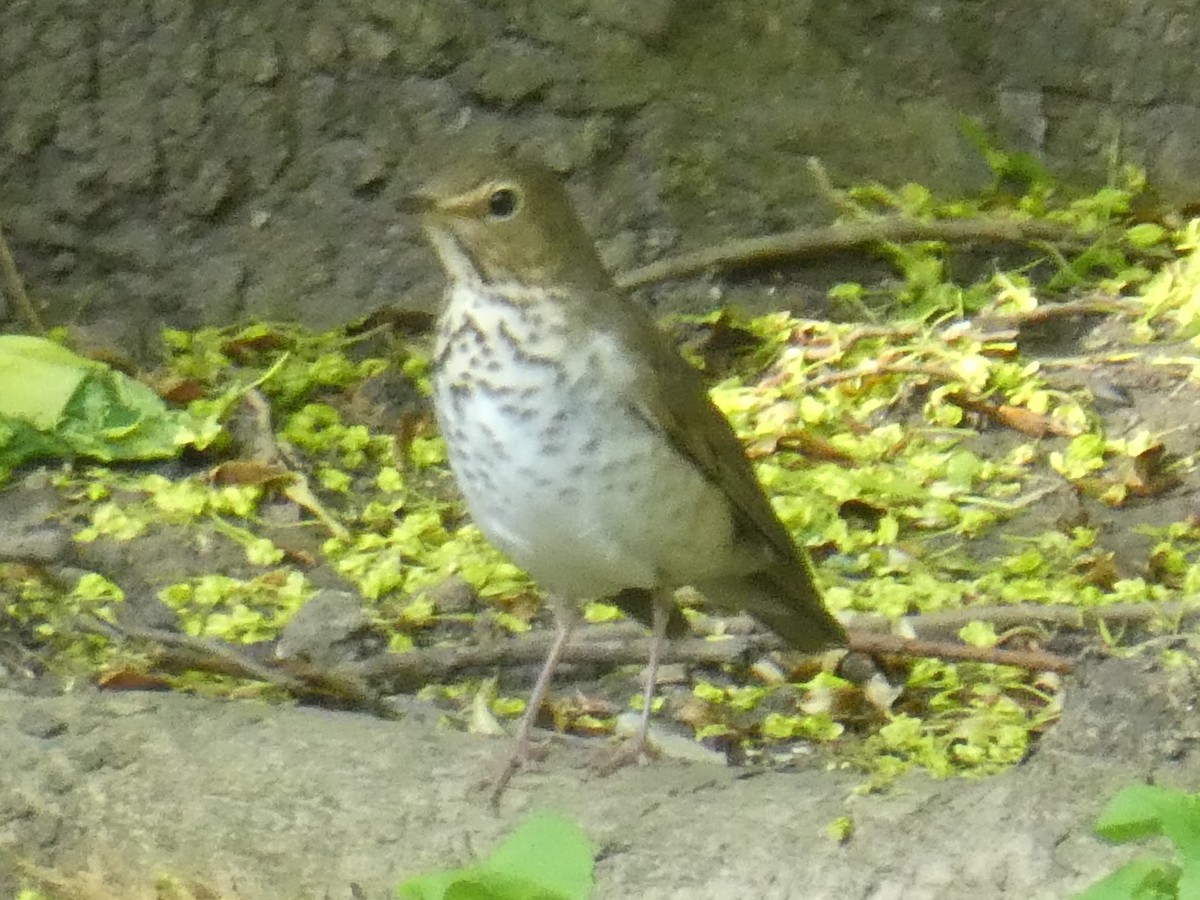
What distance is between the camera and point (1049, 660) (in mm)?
3732

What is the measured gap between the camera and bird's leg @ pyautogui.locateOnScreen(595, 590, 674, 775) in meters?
3.12

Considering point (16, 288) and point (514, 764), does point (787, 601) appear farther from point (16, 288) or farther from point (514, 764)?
point (16, 288)

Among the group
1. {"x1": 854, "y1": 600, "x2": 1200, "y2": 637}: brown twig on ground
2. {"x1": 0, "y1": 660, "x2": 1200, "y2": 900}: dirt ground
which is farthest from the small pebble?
{"x1": 854, "y1": 600, "x2": 1200, "y2": 637}: brown twig on ground

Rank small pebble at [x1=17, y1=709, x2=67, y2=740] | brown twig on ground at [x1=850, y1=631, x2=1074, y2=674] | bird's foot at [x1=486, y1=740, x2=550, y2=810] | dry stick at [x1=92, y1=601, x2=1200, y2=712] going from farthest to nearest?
brown twig on ground at [x1=850, y1=631, x2=1074, y2=674]
dry stick at [x1=92, y1=601, x2=1200, y2=712]
small pebble at [x1=17, y1=709, x2=67, y2=740]
bird's foot at [x1=486, y1=740, x2=550, y2=810]

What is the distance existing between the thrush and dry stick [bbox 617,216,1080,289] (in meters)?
1.83

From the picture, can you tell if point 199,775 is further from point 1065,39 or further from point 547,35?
point 1065,39

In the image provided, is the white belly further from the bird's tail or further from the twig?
the twig

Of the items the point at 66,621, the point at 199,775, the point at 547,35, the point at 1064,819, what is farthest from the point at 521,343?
the point at 547,35

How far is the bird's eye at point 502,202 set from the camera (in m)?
3.11

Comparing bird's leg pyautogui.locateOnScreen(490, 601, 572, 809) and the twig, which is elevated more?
bird's leg pyautogui.locateOnScreen(490, 601, 572, 809)

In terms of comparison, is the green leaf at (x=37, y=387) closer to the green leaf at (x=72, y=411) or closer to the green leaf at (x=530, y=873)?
the green leaf at (x=72, y=411)

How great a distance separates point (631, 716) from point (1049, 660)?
0.84 m

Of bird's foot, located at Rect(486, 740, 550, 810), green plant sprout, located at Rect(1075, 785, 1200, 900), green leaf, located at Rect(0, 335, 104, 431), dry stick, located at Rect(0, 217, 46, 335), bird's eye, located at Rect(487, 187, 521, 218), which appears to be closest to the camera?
green plant sprout, located at Rect(1075, 785, 1200, 900)

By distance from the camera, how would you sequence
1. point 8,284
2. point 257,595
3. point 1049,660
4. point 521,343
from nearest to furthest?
point 521,343 < point 1049,660 < point 257,595 < point 8,284
